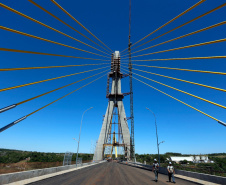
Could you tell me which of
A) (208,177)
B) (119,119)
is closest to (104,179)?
(208,177)

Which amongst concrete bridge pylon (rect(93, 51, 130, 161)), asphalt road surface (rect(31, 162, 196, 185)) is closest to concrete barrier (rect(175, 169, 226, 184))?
asphalt road surface (rect(31, 162, 196, 185))

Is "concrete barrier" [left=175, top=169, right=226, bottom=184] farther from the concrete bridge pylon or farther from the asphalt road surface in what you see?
the concrete bridge pylon

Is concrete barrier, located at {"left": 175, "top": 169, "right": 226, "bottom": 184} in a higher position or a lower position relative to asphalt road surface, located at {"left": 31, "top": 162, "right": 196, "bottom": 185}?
higher

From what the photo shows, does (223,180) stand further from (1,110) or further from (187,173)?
(1,110)

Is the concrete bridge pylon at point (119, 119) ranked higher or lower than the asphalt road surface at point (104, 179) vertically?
higher

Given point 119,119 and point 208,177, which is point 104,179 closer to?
A: point 208,177

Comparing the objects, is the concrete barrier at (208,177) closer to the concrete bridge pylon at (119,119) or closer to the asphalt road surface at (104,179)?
the asphalt road surface at (104,179)

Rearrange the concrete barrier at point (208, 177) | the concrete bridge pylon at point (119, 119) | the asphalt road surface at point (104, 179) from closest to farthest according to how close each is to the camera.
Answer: the concrete barrier at point (208, 177), the asphalt road surface at point (104, 179), the concrete bridge pylon at point (119, 119)

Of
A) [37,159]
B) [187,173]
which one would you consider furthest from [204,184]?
[37,159]

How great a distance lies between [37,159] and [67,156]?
80.7 m

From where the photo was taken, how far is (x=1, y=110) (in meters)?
5.06

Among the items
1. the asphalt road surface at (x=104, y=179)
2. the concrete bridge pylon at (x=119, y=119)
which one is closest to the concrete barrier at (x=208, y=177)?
the asphalt road surface at (x=104, y=179)

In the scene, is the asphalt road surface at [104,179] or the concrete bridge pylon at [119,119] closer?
the asphalt road surface at [104,179]

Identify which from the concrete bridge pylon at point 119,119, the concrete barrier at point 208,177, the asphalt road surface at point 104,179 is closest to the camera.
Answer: the concrete barrier at point 208,177
